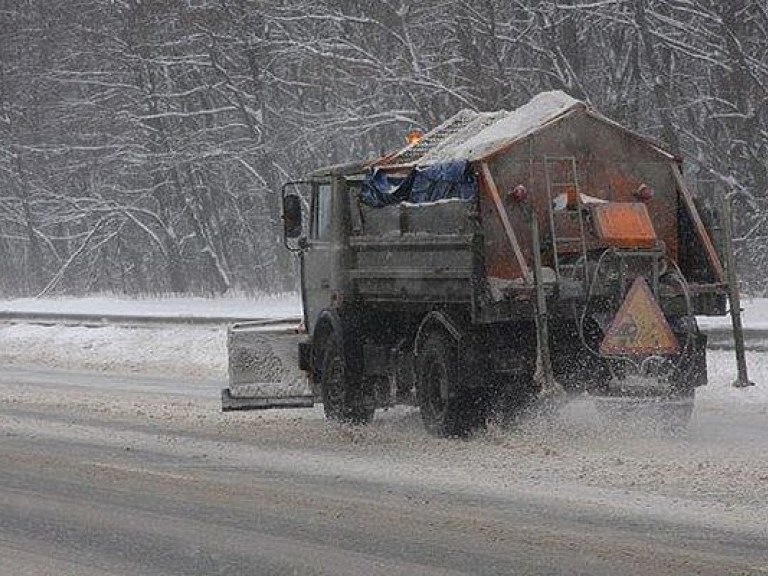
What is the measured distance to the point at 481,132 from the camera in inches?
476

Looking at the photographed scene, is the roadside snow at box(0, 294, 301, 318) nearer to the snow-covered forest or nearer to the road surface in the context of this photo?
the snow-covered forest

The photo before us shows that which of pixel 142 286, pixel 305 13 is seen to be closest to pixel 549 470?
pixel 305 13

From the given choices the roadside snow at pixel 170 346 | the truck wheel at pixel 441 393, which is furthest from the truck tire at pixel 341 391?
the roadside snow at pixel 170 346

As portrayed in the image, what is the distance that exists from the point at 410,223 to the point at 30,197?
105 ft

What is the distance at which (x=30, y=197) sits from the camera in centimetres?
4250

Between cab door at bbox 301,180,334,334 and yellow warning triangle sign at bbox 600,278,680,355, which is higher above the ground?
cab door at bbox 301,180,334,334

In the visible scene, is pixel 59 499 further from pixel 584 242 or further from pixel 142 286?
pixel 142 286

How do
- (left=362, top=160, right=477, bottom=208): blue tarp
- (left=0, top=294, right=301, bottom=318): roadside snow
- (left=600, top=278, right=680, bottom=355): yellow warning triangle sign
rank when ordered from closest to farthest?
(left=600, top=278, right=680, bottom=355): yellow warning triangle sign → (left=362, top=160, right=477, bottom=208): blue tarp → (left=0, top=294, right=301, bottom=318): roadside snow

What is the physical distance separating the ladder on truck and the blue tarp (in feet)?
2.11

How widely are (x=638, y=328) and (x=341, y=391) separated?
9.76 feet

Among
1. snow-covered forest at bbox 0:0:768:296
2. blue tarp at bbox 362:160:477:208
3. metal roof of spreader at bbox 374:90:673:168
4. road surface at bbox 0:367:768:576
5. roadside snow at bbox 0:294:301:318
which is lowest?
road surface at bbox 0:367:768:576

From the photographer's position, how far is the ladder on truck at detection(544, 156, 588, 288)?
11312mm

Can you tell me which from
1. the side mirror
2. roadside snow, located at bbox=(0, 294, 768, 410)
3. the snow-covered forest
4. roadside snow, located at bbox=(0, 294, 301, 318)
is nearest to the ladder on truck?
the side mirror

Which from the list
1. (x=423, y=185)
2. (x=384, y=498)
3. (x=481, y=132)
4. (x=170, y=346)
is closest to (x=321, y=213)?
(x=423, y=185)
